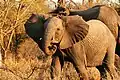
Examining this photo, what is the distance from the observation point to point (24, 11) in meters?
18.1

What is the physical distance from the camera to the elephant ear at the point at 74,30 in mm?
6621

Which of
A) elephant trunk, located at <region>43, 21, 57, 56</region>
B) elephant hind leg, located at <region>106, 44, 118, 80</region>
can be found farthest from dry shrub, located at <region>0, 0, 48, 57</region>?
elephant trunk, located at <region>43, 21, 57, 56</region>

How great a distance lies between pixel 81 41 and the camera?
686 centimetres

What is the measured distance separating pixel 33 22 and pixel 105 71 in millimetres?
1531

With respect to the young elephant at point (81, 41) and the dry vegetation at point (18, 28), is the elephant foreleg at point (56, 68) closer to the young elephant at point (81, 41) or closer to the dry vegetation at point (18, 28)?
the young elephant at point (81, 41)

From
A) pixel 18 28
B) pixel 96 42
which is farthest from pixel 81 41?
pixel 18 28

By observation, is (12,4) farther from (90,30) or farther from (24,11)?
(90,30)

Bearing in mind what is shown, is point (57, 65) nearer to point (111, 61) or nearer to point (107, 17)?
point (111, 61)

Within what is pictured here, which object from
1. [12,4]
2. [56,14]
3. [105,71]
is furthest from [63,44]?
[12,4]

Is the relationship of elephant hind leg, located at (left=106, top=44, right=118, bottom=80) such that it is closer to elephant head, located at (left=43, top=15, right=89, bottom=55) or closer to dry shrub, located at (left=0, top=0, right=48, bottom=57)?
elephant head, located at (left=43, top=15, right=89, bottom=55)

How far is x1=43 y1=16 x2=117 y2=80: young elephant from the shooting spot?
243 inches

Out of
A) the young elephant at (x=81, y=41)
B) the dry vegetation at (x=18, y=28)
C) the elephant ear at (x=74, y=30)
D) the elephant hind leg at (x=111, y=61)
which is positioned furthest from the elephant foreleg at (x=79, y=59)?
the dry vegetation at (x=18, y=28)

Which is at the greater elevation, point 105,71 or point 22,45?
point 105,71

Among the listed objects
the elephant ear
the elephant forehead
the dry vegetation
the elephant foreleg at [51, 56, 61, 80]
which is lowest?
the dry vegetation
